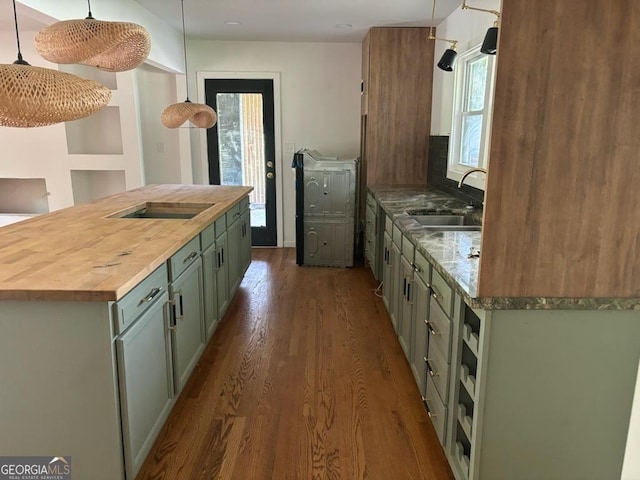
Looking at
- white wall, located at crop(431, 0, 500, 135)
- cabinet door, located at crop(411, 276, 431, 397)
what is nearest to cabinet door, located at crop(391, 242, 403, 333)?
cabinet door, located at crop(411, 276, 431, 397)

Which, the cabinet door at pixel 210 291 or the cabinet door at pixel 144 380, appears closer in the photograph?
the cabinet door at pixel 144 380

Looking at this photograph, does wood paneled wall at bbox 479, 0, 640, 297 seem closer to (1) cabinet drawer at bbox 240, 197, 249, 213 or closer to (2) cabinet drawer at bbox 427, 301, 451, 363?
(2) cabinet drawer at bbox 427, 301, 451, 363

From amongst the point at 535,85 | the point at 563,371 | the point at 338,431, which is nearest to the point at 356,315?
the point at 338,431

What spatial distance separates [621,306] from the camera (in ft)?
5.14

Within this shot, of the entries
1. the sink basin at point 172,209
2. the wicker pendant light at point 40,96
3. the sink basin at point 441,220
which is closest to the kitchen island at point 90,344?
the wicker pendant light at point 40,96

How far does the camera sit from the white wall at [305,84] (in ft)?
17.9

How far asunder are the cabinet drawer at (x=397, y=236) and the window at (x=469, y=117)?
734 mm

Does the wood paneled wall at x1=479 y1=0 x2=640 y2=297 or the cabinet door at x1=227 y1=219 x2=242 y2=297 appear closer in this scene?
the wood paneled wall at x1=479 y1=0 x2=640 y2=297

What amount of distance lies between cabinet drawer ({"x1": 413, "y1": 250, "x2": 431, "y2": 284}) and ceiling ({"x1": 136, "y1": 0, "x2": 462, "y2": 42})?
2408mm

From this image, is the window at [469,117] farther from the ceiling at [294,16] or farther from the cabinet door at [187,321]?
the cabinet door at [187,321]

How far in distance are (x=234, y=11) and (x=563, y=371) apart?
381 cm

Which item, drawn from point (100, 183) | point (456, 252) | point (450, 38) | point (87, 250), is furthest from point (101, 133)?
point (456, 252)

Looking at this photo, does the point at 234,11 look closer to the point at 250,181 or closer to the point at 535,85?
the point at 250,181

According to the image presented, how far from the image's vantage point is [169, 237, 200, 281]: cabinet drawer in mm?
2255
